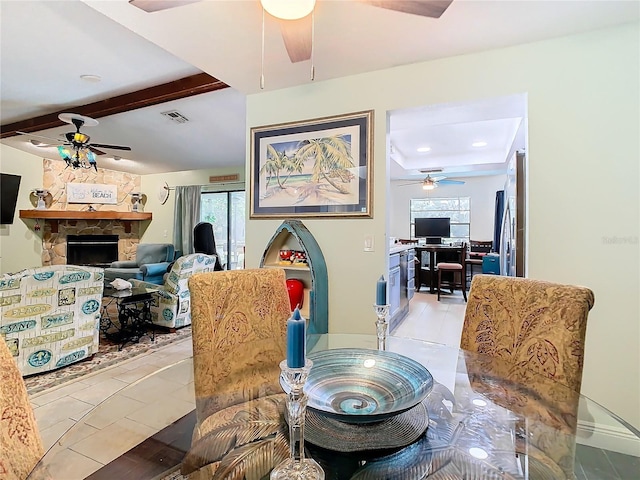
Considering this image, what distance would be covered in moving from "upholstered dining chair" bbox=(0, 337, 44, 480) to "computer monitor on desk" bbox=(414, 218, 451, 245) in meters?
6.85

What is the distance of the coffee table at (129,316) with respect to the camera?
11.3 feet

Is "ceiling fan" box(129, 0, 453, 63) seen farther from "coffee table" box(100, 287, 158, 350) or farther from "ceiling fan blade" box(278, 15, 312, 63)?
"coffee table" box(100, 287, 158, 350)

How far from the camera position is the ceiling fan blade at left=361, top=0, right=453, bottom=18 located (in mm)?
1358

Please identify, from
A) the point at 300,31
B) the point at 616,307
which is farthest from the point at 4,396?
the point at 616,307

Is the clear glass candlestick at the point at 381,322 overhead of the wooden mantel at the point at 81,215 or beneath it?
beneath

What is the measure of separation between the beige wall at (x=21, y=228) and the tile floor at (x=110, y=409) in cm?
455

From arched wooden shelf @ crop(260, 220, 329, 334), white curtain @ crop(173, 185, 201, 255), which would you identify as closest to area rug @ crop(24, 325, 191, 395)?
arched wooden shelf @ crop(260, 220, 329, 334)

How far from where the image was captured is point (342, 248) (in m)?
2.60

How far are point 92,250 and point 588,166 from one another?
8.00 metres

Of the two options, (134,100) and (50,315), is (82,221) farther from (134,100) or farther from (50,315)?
(50,315)

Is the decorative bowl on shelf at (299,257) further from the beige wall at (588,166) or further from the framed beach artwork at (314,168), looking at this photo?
the beige wall at (588,166)

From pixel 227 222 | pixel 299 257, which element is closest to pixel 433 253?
pixel 299 257

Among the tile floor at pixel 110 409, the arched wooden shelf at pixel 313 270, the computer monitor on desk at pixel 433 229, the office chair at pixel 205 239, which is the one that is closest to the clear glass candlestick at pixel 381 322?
the tile floor at pixel 110 409

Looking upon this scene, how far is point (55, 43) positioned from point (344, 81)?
2350mm
